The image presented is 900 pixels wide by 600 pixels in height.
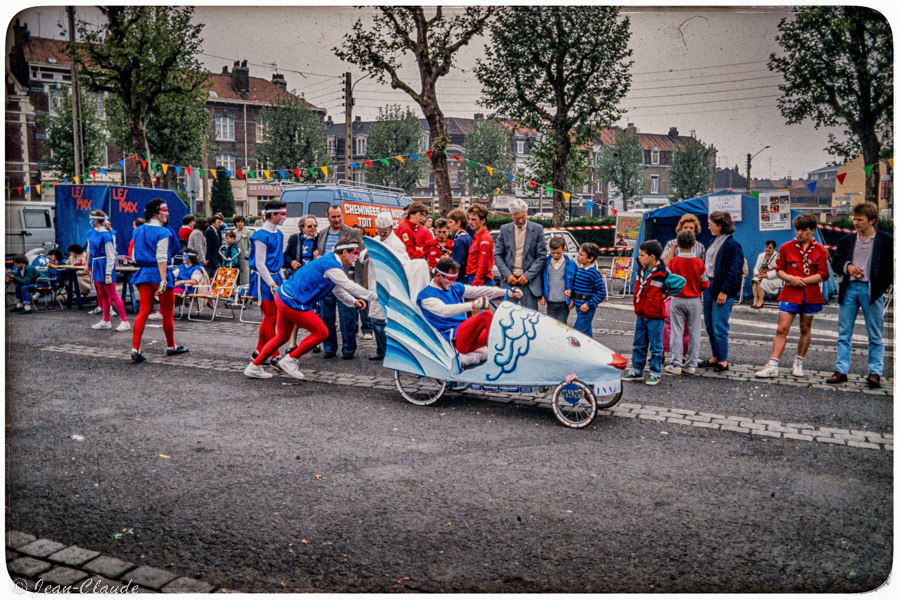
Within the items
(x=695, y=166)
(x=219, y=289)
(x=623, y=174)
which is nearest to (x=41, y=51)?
(x=219, y=289)

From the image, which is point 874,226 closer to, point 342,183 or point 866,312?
point 866,312

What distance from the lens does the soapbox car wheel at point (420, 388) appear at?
6.77 metres

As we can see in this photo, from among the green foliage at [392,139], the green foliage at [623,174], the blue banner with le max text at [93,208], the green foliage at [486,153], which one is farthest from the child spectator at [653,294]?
the green foliage at [486,153]

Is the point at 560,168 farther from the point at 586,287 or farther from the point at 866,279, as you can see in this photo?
the point at 866,279

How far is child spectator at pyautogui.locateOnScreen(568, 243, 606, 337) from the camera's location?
7793 millimetres

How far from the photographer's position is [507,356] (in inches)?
245

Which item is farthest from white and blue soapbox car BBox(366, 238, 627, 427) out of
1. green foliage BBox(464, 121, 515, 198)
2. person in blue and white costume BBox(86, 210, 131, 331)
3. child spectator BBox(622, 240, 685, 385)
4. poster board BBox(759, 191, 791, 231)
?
green foliage BBox(464, 121, 515, 198)

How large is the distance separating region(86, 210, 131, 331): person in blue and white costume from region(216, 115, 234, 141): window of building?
14.6 meters

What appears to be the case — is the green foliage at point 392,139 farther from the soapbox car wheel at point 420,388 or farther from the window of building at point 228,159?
the soapbox car wheel at point 420,388

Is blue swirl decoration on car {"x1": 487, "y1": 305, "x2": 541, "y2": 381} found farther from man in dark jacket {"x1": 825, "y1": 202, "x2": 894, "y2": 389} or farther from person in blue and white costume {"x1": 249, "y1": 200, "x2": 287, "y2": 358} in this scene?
man in dark jacket {"x1": 825, "y1": 202, "x2": 894, "y2": 389}

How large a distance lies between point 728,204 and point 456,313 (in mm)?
11845

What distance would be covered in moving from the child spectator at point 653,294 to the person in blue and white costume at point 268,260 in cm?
419

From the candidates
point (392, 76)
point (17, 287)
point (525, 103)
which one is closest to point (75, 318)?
point (17, 287)

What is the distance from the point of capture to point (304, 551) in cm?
363
